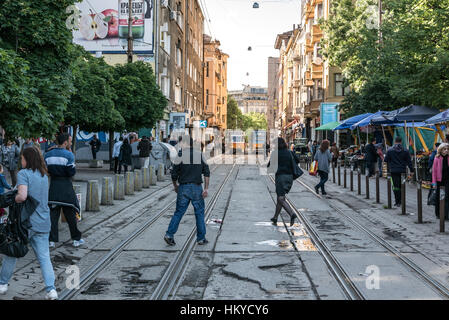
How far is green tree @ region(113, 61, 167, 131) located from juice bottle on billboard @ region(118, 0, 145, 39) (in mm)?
8794

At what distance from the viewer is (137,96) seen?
Result: 27.1 m

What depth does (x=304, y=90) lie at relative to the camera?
61938 millimetres

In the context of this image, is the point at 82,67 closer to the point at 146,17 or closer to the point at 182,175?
the point at 182,175

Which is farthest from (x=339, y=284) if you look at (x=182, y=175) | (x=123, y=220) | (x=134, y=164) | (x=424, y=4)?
(x=134, y=164)

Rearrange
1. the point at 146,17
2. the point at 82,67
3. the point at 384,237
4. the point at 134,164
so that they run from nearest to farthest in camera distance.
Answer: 1. the point at 384,237
2. the point at 82,67
3. the point at 134,164
4. the point at 146,17

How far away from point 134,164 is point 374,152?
35.3 feet

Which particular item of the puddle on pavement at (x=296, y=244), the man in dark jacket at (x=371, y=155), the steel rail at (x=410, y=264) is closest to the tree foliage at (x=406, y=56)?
the man in dark jacket at (x=371, y=155)

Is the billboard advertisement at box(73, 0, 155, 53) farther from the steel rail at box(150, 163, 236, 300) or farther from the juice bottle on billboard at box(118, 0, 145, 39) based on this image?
the steel rail at box(150, 163, 236, 300)

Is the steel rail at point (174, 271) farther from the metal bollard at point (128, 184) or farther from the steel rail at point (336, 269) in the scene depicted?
the metal bollard at point (128, 184)

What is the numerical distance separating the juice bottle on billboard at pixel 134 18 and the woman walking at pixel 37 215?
3237cm

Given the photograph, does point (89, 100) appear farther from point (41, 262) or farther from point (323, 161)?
point (41, 262)

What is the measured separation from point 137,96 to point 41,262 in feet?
71.4

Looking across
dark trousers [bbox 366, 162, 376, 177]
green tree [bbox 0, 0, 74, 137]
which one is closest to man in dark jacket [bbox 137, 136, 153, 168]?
dark trousers [bbox 366, 162, 376, 177]

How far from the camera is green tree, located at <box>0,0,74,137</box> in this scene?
30.2 feet
